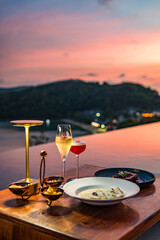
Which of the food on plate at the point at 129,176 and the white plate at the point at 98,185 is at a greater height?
the food on plate at the point at 129,176

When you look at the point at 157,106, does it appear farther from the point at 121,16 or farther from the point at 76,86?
the point at 121,16

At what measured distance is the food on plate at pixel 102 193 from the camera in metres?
0.97

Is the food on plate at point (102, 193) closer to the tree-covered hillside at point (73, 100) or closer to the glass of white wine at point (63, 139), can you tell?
the glass of white wine at point (63, 139)

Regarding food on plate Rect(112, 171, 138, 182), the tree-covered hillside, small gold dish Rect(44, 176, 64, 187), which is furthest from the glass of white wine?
the tree-covered hillside

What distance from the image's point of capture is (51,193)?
0.97m

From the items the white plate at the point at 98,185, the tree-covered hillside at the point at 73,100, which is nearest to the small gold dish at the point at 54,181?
the white plate at the point at 98,185

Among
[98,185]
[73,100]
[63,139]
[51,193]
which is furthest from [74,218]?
[73,100]

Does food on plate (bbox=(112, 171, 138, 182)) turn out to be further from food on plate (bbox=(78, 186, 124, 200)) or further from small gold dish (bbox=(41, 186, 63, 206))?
small gold dish (bbox=(41, 186, 63, 206))

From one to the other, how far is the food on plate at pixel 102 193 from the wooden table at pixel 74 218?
3 centimetres

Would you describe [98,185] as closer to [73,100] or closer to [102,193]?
[102,193]

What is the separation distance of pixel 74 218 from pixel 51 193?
0.15 meters

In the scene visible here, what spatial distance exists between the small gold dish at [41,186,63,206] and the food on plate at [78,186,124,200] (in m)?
0.08

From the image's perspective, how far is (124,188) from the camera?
1045 millimetres

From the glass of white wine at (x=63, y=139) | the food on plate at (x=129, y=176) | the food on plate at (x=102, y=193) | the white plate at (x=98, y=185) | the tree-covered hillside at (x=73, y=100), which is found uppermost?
the tree-covered hillside at (x=73, y=100)
